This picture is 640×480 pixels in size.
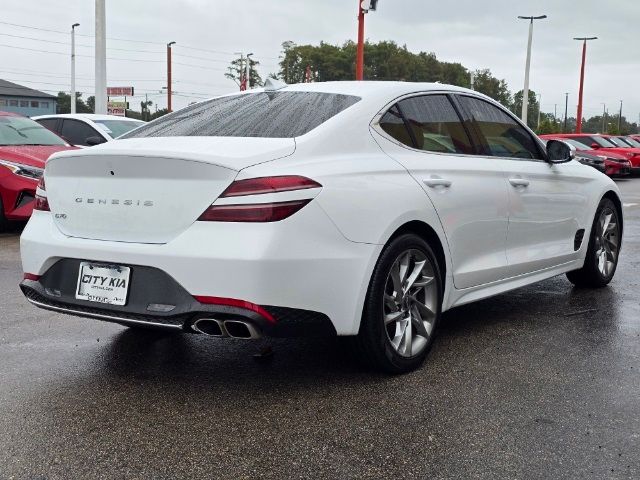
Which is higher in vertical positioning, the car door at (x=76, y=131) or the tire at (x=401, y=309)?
the car door at (x=76, y=131)

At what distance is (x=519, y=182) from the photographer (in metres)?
4.95

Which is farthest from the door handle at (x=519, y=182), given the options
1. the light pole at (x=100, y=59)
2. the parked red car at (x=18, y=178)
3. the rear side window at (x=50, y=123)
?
the light pole at (x=100, y=59)

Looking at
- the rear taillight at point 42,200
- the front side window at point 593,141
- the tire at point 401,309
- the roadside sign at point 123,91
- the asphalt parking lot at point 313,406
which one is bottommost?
the asphalt parking lot at point 313,406

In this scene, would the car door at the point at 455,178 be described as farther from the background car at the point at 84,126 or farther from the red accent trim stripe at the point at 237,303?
the background car at the point at 84,126

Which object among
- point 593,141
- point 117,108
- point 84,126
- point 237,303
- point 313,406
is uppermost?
point 117,108

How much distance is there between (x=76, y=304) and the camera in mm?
3600

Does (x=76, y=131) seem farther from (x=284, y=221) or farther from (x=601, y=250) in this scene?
(x=284, y=221)

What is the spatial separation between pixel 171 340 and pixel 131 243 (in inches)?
51.4

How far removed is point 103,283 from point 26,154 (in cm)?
647

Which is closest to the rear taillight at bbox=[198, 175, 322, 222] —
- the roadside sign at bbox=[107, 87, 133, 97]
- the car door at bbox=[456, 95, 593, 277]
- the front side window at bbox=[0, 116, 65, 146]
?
the car door at bbox=[456, 95, 593, 277]

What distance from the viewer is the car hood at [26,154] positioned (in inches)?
363

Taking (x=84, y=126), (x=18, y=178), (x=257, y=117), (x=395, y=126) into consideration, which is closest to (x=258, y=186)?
(x=257, y=117)

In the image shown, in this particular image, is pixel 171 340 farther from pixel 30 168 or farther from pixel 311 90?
pixel 30 168

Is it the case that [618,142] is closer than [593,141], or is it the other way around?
[593,141]
